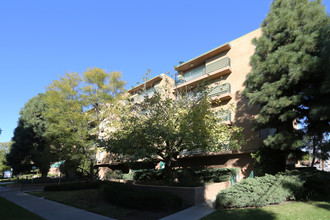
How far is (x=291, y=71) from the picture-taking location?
11164 mm

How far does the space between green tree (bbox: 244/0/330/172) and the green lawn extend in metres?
3.95

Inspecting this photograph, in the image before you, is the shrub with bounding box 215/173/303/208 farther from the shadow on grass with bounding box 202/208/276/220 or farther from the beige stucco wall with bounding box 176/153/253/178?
the beige stucco wall with bounding box 176/153/253/178

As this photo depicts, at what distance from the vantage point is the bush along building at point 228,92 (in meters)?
16.9

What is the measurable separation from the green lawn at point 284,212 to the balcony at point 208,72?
12.5 meters

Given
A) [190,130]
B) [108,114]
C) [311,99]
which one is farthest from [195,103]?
[108,114]

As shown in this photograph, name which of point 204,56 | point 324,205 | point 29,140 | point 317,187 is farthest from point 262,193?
point 29,140

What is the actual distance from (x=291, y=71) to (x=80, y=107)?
62.4ft

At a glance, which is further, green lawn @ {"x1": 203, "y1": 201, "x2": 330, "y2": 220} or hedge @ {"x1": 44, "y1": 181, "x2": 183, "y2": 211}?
hedge @ {"x1": 44, "y1": 181, "x2": 183, "y2": 211}

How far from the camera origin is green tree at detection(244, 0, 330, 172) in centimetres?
1059

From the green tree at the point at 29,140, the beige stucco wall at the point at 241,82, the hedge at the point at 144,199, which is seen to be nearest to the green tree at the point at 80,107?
the green tree at the point at 29,140

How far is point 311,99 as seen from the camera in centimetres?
1177

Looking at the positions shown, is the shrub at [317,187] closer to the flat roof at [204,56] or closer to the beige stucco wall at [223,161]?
the beige stucco wall at [223,161]

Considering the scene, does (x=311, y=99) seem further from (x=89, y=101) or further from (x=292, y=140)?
(x=89, y=101)

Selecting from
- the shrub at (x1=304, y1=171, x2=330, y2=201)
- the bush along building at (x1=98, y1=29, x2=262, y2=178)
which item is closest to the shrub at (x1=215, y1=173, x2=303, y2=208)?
the shrub at (x1=304, y1=171, x2=330, y2=201)
